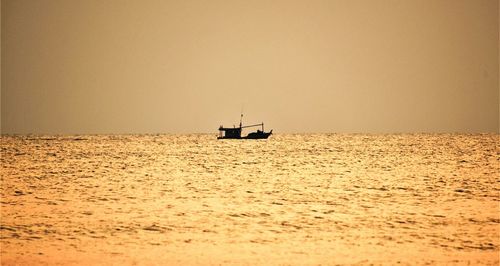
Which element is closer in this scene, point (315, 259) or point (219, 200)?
point (315, 259)

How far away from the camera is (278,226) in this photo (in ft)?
68.7

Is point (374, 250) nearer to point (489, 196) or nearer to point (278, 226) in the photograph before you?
point (278, 226)

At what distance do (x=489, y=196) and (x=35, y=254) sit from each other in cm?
2279

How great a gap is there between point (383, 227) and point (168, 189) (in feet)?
56.3

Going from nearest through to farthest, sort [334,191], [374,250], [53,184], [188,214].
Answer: [374,250]
[188,214]
[334,191]
[53,184]

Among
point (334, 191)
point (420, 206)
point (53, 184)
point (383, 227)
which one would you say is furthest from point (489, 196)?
point (53, 184)

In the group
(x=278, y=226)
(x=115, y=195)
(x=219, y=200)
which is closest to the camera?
(x=278, y=226)

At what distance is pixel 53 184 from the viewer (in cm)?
3816

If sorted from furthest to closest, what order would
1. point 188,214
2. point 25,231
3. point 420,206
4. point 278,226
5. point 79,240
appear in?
1. point 420,206
2. point 188,214
3. point 278,226
4. point 25,231
5. point 79,240

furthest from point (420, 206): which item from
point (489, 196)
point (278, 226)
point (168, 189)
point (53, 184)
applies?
point (53, 184)

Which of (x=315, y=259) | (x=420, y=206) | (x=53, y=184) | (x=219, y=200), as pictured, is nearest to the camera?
(x=315, y=259)

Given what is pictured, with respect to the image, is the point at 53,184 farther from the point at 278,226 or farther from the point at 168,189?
the point at 278,226

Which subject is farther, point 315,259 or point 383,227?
point 383,227

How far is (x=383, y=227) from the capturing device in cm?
2081
